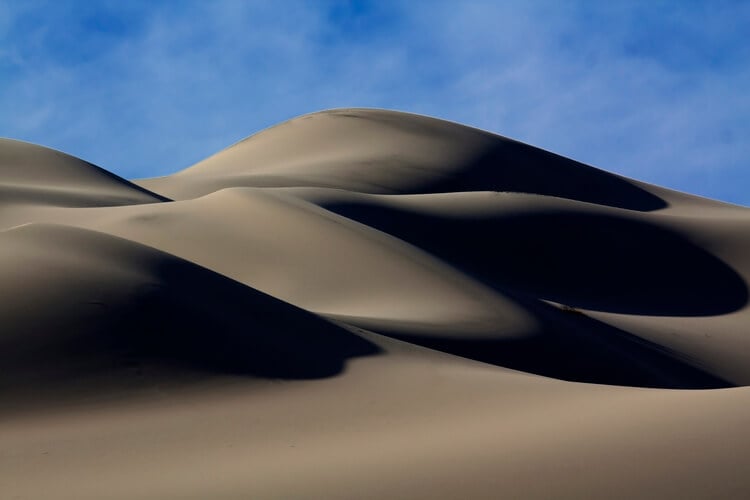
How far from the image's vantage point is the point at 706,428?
503 cm

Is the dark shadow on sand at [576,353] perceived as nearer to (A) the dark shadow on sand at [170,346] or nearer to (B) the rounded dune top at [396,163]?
(A) the dark shadow on sand at [170,346]

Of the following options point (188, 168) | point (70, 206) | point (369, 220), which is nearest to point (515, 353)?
point (369, 220)

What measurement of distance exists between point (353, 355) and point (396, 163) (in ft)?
71.0

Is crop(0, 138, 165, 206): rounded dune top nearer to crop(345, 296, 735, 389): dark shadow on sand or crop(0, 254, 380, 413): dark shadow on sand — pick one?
crop(345, 296, 735, 389): dark shadow on sand

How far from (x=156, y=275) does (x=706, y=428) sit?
518 cm

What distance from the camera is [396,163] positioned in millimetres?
29750

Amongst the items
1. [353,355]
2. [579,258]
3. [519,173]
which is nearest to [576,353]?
[353,355]

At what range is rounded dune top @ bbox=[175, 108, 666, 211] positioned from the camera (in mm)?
28016

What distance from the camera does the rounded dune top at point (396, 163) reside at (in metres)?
28.0

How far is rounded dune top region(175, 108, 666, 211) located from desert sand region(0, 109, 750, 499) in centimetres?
733

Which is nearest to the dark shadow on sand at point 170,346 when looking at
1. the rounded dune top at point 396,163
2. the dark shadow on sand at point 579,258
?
the dark shadow on sand at point 579,258

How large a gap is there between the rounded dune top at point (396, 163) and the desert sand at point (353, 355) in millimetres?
7333

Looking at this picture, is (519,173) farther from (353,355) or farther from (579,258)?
(353,355)

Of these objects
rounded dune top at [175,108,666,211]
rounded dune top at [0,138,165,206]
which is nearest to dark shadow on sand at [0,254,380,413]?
rounded dune top at [0,138,165,206]
